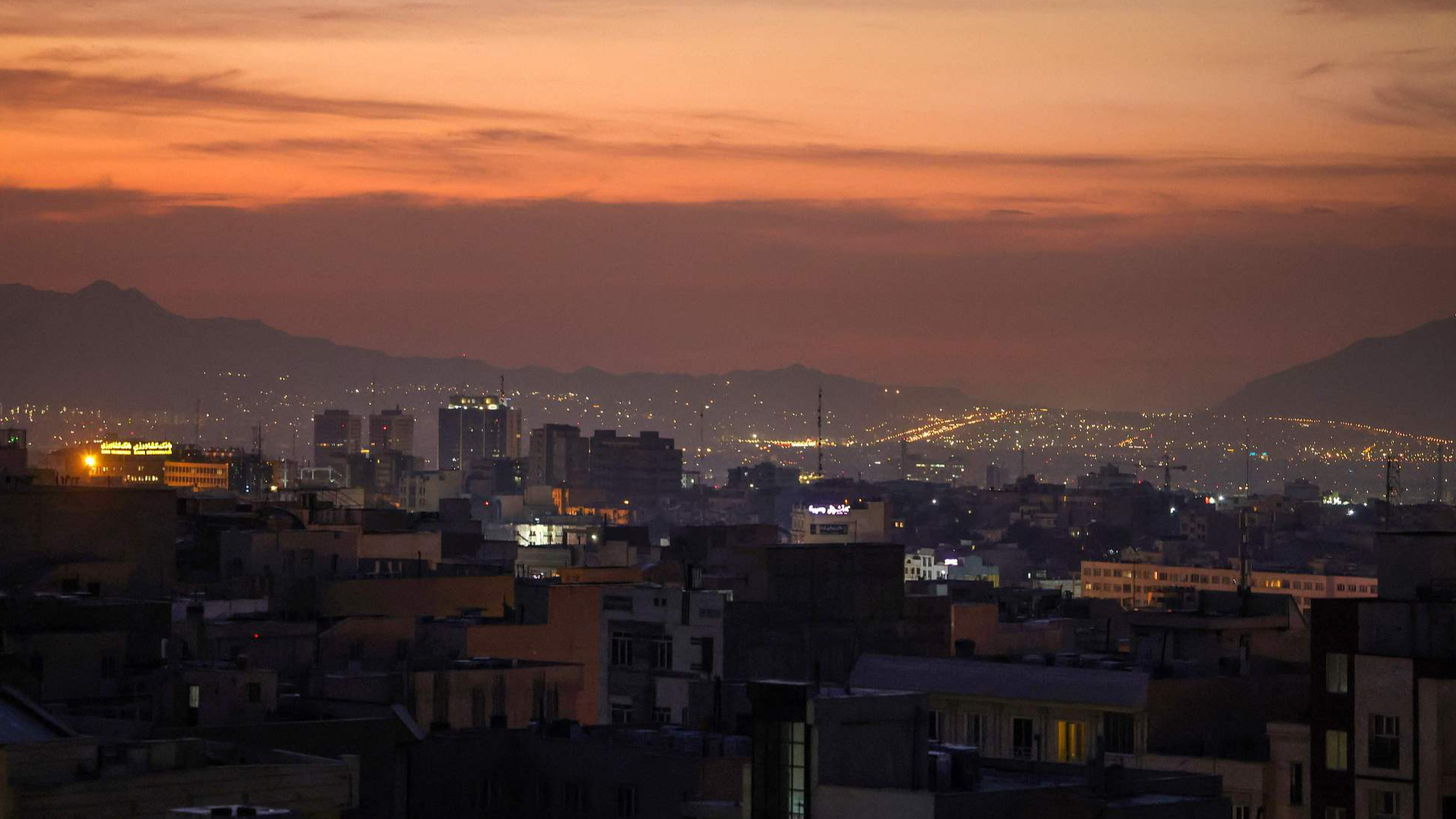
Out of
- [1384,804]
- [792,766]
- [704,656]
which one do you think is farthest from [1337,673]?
[704,656]

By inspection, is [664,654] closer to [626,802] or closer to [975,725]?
[975,725]

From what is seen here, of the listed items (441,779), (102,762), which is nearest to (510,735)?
(441,779)

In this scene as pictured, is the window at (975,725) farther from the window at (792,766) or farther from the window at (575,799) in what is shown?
the window at (792,766)

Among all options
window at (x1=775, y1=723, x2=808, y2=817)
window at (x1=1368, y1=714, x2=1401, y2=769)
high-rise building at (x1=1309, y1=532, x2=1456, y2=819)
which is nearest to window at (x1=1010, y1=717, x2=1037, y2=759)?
high-rise building at (x1=1309, y1=532, x2=1456, y2=819)

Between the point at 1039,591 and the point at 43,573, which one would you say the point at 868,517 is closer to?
the point at 1039,591

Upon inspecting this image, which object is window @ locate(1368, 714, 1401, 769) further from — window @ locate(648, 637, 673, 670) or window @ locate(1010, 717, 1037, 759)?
Answer: window @ locate(648, 637, 673, 670)

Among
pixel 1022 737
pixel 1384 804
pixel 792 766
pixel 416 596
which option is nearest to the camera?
pixel 792 766
